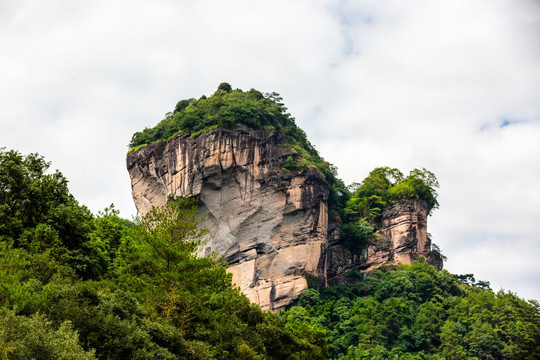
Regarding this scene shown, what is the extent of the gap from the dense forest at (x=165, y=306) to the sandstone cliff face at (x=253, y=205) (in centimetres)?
334

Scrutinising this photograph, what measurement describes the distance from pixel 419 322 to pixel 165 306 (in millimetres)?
36401

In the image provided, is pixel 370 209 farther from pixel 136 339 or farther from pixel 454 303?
pixel 136 339

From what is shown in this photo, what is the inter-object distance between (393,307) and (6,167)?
37.7 meters

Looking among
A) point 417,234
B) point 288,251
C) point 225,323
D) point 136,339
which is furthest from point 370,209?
point 136,339

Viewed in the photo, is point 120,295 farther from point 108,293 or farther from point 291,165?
point 291,165

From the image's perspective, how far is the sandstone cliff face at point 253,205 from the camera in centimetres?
5644

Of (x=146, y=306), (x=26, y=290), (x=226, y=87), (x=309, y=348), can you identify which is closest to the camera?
(x=26, y=290)

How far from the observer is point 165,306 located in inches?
849

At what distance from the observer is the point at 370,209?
68.1 m

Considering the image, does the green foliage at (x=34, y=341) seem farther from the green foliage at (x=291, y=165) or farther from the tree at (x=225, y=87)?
the tree at (x=225, y=87)

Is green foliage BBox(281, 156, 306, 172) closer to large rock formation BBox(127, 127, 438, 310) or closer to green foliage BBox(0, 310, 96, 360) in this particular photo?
large rock formation BBox(127, 127, 438, 310)

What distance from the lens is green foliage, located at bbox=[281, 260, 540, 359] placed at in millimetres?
49312

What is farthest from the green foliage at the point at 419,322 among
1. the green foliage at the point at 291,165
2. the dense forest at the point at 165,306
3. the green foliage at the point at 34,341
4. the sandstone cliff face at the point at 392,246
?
the green foliage at the point at 34,341

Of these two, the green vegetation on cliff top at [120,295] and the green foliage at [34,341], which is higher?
the green vegetation on cliff top at [120,295]
